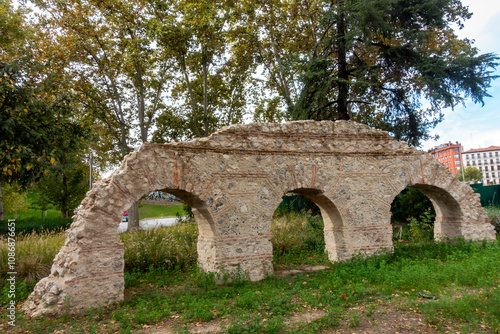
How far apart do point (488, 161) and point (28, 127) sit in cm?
9643

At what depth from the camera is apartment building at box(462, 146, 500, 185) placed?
78.9 m

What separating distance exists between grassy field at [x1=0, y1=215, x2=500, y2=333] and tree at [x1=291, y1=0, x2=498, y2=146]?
220 inches

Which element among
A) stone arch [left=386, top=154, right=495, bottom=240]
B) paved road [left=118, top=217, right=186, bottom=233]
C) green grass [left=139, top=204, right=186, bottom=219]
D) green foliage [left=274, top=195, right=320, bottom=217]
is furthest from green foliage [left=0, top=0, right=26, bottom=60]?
green grass [left=139, top=204, right=186, bottom=219]

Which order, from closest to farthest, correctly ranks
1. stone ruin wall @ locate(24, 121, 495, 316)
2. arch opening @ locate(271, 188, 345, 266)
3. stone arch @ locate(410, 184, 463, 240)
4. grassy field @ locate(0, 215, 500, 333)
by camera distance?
1. grassy field @ locate(0, 215, 500, 333)
2. stone ruin wall @ locate(24, 121, 495, 316)
3. arch opening @ locate(271, 188, 345, 266)
4. stone arch @ locate(410, 184, 463, 240)

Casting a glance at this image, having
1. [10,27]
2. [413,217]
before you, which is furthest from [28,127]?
[413,217]

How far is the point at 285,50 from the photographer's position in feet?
51.9

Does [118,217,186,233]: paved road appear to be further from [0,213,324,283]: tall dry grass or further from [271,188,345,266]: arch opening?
[271,188,345,266]: arch opening

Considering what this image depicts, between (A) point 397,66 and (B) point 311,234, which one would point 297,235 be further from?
(A) point 397,66

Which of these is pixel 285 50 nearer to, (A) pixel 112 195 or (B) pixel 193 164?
(B) pixel 193 164

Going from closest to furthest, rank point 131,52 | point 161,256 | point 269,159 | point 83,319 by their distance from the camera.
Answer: point 83,319 → point 269,159 → point 161,256 → point 131,52

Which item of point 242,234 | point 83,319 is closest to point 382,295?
point 242,234

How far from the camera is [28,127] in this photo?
6699 mm

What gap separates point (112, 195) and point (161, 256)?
2.77m

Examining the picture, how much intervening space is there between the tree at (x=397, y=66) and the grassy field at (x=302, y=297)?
559cm
